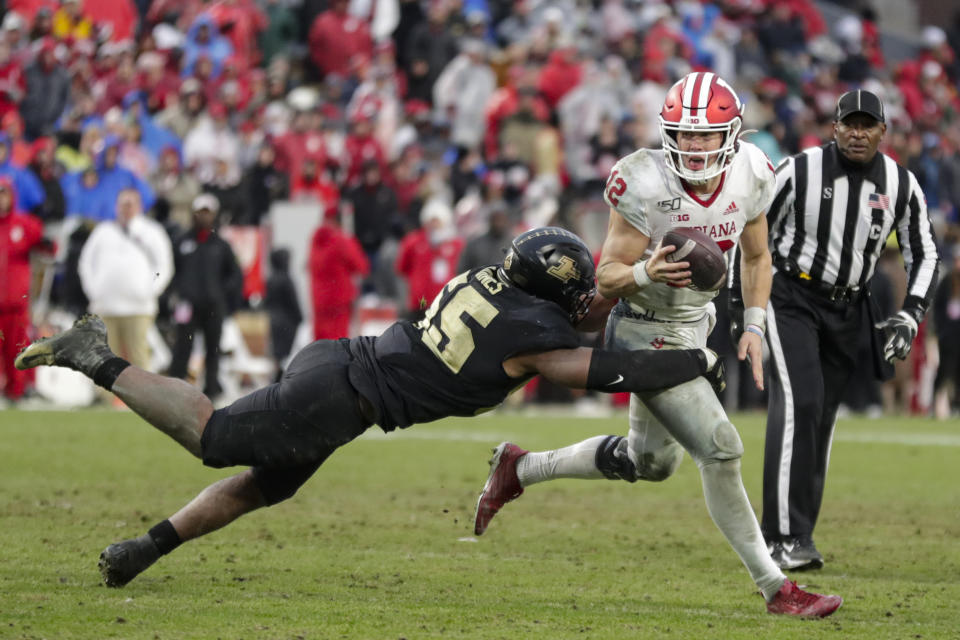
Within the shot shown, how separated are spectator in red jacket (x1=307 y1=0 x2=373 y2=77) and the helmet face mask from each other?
12935mm

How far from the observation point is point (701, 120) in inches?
204

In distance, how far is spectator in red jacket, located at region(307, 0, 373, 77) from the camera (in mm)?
17828

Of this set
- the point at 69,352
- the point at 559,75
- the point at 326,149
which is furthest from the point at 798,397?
the point at 559,75

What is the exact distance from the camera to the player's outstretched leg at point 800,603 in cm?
513

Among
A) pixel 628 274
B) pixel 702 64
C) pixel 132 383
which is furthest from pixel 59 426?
pixel 702 64

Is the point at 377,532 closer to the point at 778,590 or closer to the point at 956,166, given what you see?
the point at 778,590

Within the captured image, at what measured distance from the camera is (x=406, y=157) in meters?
16.4

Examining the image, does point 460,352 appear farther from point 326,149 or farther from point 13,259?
point 326,149

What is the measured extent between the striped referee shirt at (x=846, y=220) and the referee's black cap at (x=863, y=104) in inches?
10.1

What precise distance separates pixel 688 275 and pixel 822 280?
1779 mm

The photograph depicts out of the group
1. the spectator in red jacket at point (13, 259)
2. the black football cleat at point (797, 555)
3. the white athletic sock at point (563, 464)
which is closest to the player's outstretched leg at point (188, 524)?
the white athletic sock at point (563, 464)

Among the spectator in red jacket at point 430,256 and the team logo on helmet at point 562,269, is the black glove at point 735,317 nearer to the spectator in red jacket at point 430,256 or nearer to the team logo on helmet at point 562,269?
the team logo on helmet at point 562,269

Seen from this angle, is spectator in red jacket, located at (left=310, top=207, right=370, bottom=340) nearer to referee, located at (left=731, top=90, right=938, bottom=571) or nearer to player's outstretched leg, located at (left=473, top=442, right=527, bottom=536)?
referee, located at (left=731, top=90, right=938, bottom=571)

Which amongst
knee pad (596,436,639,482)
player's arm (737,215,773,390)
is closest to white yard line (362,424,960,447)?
knee pad (596,436,639,482)
